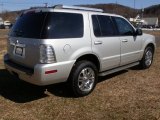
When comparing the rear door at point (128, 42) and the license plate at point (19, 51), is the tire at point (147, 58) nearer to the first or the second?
the rear door at point (128, 42)

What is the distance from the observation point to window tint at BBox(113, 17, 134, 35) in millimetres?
7243

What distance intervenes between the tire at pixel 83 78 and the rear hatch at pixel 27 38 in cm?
93

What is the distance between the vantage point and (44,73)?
525 cm

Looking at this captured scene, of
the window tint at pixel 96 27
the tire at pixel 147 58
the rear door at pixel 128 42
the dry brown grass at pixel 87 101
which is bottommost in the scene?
the dry brown grass at pixel 87 101

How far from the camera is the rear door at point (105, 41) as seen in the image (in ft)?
20.7

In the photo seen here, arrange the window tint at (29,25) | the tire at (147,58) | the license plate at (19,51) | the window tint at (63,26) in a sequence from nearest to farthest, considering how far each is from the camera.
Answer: the window tint at (63,26) < the window tint at (29,25) < the license plate at (19,51) < the tire at (147,58)

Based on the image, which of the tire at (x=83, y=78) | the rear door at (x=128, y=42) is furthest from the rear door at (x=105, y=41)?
the tire at (x=83, y=78)

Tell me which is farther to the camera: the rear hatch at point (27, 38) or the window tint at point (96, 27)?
the window tint at point (96, 27)

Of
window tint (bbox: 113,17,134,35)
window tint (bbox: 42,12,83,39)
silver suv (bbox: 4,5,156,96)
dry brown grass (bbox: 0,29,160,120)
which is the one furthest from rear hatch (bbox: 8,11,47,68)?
window tint (bbox: 113,17,134,35)

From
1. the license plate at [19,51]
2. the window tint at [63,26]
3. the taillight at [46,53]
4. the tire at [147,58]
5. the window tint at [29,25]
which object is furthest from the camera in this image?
the tire at [147,58]

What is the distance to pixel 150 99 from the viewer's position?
19.4 ft

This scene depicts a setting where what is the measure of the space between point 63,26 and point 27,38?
2.57 feet

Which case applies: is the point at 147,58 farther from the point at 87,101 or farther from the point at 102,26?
the point at 87,101

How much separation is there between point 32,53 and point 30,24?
723 mm
